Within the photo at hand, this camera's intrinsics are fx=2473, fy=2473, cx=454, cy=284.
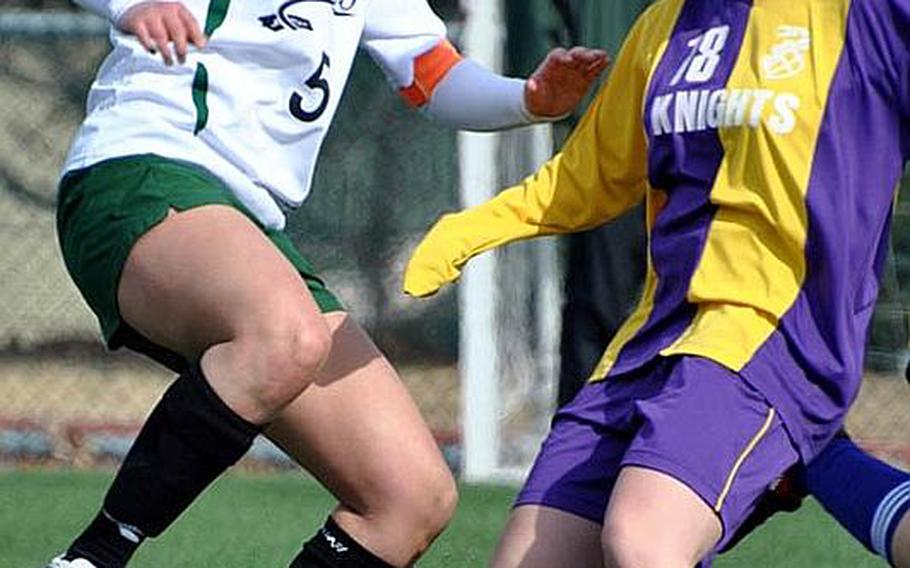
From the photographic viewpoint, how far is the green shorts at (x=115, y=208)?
4.10 meters

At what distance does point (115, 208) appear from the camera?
4129 millimetres

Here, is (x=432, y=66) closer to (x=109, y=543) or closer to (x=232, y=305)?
(x=232, y=305)

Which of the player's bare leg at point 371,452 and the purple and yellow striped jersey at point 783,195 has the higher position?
the purple and yellow striped jersey at point 783,195

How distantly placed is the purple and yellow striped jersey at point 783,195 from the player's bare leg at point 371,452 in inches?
21.2

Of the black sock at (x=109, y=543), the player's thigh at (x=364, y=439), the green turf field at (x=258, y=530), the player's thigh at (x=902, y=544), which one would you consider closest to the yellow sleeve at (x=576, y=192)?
the player's thigh at (x=364, y=439)

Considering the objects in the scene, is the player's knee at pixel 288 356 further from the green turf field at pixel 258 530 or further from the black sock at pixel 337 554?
the green turf field at pixel 258 530

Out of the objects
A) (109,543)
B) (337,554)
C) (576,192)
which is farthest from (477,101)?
(109,543)

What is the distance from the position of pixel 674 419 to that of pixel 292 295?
717 millimetres

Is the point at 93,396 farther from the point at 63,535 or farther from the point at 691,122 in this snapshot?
the point at 691,122

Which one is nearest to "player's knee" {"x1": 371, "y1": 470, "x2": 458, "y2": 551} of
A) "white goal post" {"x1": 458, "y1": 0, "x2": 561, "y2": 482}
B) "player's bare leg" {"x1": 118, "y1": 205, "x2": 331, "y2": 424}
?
"player's bare leg" {"x1": 118, "y1": 205, "x2": 331, "y2": 424}

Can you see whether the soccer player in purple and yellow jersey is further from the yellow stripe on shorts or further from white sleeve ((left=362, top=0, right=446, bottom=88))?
white sleeve ((left=362, top=0, right=446, bottom=88))

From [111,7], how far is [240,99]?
0.27 m

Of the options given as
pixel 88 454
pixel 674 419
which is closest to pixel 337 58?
pixel 674 419

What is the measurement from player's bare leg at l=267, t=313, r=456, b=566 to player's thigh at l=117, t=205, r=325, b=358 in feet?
0.87
